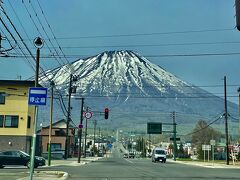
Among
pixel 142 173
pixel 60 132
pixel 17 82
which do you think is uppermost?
pixel 17 82

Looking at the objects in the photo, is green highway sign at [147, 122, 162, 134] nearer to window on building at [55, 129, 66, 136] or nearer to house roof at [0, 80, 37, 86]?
window on building at [55, 129, 66, 136]

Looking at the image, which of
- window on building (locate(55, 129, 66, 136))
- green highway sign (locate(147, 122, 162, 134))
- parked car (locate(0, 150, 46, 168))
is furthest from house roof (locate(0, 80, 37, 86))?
window on building (locate(55, 129, 66, 136))

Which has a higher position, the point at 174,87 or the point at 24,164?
the point at 174,87

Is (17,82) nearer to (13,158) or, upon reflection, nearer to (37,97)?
(13,158)

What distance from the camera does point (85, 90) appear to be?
489 ft

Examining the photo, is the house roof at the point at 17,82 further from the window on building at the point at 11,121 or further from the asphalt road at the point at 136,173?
the asphalt road at the point at 136,173

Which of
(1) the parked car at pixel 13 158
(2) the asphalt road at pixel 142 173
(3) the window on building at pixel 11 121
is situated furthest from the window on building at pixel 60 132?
(2) the asphalt road at pixel 142 173

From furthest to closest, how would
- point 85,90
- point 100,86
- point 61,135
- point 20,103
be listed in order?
point 100,86 < point 85,90 < point 61,135 < point 20,103

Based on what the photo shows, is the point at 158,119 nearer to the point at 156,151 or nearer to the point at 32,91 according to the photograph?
the point at 156,151

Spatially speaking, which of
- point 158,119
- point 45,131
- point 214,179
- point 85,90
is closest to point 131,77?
point 158,119

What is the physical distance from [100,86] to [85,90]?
14654 millimetres

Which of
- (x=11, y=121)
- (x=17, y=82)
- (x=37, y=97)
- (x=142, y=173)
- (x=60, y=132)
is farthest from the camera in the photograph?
(x=60, y=132)

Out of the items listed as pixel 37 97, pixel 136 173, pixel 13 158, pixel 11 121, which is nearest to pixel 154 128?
pixel 11 121

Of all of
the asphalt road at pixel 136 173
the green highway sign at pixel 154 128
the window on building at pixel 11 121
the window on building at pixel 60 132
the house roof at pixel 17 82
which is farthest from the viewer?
the window on building at pixel 60 132
